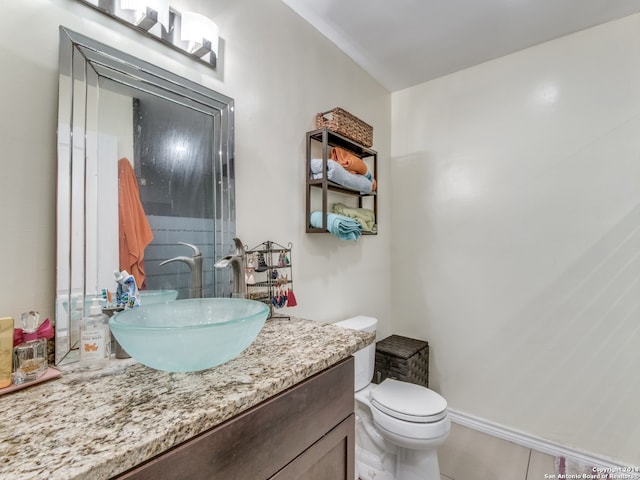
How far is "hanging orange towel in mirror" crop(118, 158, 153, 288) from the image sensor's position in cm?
96

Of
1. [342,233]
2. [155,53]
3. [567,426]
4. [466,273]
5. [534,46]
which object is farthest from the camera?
[466,273]

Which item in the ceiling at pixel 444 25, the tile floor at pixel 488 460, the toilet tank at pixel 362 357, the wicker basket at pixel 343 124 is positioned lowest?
the tile floor at pixel 488 460

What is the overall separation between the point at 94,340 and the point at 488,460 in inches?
82.3

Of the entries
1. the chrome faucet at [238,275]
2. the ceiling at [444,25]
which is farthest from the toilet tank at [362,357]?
the ceiling at [444,25]

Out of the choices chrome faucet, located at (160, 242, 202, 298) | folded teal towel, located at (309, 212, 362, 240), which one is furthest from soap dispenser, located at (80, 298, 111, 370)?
folded teal towel, located at (309, 212, 362, 240)

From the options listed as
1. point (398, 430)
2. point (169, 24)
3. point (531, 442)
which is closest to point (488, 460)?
point (531, 442)

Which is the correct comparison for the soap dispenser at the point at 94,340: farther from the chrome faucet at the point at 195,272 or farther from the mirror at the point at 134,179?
the chrome faucet at the point at 195,272

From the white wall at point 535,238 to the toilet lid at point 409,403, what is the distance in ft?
2.32

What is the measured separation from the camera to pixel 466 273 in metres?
2.11

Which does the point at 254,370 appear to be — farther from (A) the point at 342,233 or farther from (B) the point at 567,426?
(B) the point at 567,426

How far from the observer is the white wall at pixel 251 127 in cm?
79

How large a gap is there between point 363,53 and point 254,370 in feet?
6.60

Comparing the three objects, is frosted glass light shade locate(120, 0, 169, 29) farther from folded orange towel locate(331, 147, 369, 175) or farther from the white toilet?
the white toilet

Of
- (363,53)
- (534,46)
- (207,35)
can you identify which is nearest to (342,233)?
(207,35)
